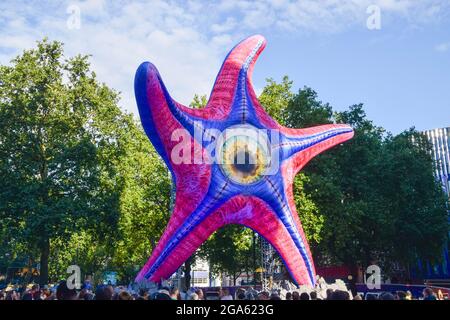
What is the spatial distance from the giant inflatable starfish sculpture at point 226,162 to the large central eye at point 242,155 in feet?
0.13

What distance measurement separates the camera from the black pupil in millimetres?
17562

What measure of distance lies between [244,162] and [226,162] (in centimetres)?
74

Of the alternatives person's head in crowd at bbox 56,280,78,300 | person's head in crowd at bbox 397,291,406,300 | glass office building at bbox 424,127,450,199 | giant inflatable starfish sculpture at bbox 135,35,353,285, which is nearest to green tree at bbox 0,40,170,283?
giant inflatable starfish sculpture at bbox 135,35,353,285

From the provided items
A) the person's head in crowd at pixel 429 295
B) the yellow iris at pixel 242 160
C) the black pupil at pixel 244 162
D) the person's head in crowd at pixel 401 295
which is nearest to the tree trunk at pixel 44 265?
the yellow iris at pixel 242 160

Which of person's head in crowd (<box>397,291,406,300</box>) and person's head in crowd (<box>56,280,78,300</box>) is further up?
person's head in crowd (<box>56,280,78,300</box>)

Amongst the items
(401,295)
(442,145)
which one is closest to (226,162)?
(401,295)

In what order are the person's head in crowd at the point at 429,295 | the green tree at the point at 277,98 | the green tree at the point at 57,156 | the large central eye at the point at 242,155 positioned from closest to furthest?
the person's head in crowd at the point at 429,295 → the large central eye at the point at 242,155 → the green tree at the point at 57,156 → the green tree at the point at 277,98

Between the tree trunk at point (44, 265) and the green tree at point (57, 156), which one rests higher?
the green tree at point (57, 156)

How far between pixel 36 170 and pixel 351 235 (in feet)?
66.4

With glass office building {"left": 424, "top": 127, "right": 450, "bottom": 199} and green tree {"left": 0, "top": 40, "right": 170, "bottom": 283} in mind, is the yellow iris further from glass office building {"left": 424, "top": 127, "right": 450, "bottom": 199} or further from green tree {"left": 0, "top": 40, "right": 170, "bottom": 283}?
glass office building {"left": 424, "top": 127, "right": 450, "bottom": 199}

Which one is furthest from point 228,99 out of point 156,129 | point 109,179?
point 109,179

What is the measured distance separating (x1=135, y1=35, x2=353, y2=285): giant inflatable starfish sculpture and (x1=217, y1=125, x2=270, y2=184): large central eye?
0.13ft

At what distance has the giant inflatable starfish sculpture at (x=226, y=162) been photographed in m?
16.1

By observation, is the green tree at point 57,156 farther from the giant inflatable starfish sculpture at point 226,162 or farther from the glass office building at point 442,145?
the glass office building at point 442,145
